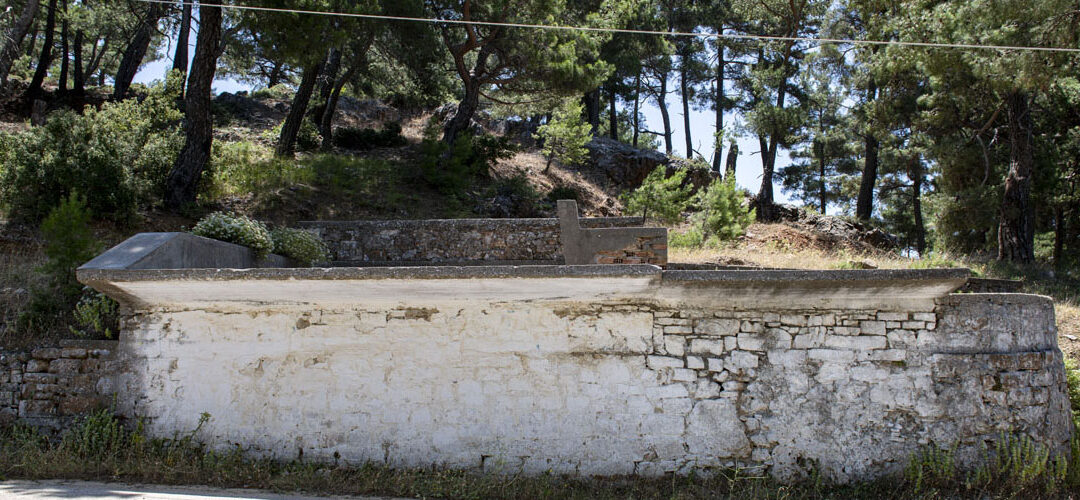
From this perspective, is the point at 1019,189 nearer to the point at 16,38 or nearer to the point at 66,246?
the point at 66,246

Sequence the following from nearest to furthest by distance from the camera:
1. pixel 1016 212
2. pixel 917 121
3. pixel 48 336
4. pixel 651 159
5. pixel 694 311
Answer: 1. pixel 694 311
2. pixel 48 336
3. pixel 1016 212
4. pixel 917 121
5. pixel 651 159

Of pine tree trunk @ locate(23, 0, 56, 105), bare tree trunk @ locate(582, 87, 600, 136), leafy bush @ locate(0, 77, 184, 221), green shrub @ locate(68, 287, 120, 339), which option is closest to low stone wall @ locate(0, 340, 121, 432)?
green shrub @ locate(68, 287, 120, 339)

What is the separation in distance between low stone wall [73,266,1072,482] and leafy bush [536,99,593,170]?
51.3 ft

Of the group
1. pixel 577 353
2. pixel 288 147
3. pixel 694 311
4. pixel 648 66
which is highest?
pixel 648 66

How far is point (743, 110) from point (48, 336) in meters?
26.7

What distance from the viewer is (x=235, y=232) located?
714 centimetres

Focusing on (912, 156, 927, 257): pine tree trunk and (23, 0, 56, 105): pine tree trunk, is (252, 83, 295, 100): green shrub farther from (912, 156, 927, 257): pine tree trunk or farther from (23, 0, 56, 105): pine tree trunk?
(912, 156, 927, 257): pine tree trunk

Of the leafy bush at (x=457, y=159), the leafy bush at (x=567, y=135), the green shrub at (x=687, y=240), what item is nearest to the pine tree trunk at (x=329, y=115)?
the leafy bush at (x=457, y=159)

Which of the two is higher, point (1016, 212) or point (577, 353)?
point (1016, 212)

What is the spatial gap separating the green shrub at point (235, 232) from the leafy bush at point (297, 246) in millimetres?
434

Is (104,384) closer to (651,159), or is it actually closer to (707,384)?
(707,384)

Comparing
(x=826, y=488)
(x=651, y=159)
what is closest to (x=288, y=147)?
(x=651, y=159)

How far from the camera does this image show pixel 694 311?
16.9 ft

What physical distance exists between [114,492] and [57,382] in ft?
5.19
